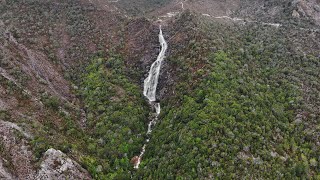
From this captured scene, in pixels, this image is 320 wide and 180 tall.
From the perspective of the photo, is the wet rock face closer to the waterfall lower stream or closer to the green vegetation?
the green vegetation

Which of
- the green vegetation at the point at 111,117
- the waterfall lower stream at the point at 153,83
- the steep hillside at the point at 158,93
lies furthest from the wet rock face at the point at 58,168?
the waterfall lower stream at the point at 153,83

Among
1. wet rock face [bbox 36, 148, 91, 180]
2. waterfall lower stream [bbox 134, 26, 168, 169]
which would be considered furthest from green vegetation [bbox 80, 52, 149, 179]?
wet rock face [bbox 36, 148, 91, 180]

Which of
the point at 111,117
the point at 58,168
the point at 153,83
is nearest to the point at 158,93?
the point at 153,83

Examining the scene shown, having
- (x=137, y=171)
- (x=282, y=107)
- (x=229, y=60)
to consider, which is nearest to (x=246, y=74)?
(x=229, y=60)

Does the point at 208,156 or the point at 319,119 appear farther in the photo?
the point at 319,119

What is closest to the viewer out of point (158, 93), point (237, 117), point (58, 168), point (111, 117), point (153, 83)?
point (58, 168)

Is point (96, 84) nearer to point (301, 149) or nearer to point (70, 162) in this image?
point (70, 162)

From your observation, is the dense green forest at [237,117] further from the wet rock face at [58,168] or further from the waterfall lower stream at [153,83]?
the wet rock face at [58,168]

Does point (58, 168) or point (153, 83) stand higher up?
point (58, 168)

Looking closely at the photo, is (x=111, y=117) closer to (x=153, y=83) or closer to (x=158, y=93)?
(x=158, y=93)
